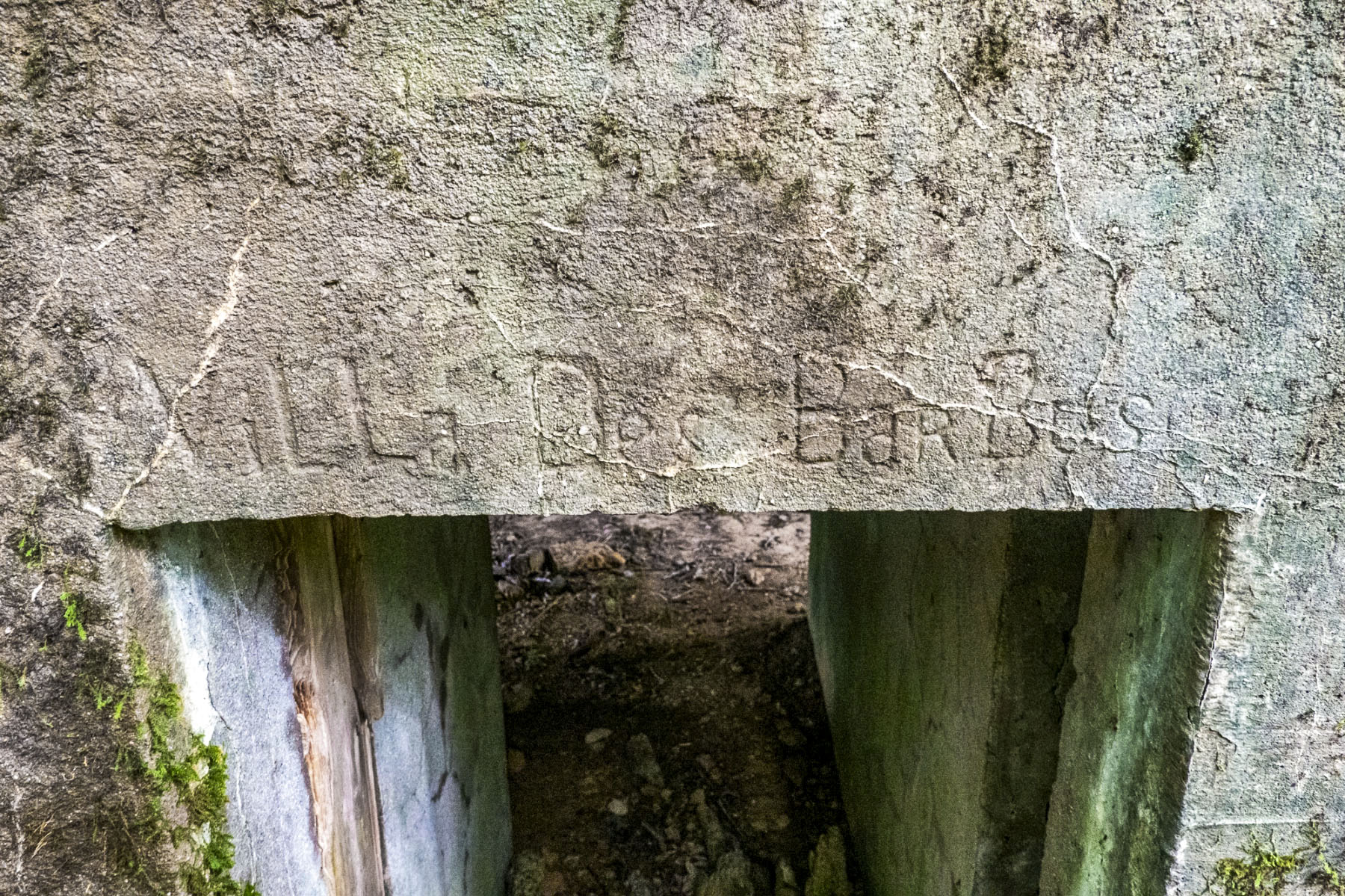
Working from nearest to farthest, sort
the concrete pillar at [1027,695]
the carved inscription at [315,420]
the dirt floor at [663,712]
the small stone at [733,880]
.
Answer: the carved inscription at [315,420]
the concrete pillar at [1027,695]
the small stone at [733,880]
the dirt floor at [663,712]

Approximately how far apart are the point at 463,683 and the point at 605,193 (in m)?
2.09

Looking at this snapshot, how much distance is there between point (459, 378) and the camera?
1054 mm

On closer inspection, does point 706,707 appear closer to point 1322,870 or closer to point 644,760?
point 644,760

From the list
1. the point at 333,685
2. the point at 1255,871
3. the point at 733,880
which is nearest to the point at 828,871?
the point at 733,880

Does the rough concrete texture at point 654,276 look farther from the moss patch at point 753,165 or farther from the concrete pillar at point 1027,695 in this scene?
the concrete pillar at point 1027,695

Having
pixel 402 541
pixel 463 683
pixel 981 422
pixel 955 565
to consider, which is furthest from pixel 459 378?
pixel 463 683

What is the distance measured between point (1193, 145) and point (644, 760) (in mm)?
3346

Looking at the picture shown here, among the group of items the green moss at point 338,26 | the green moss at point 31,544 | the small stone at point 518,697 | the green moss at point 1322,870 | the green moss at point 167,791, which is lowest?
the small stone at point 518,697

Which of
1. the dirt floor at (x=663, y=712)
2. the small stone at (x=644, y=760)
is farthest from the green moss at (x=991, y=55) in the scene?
the small stone at (x=644, y=760)

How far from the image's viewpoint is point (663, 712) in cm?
406

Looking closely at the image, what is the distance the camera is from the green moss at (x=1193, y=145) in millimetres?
950

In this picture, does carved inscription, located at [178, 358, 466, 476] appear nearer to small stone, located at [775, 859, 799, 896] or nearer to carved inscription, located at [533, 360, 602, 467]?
carved inscription, located at [533, 360, 602, 467]

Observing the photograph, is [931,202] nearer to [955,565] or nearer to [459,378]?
[459,378]

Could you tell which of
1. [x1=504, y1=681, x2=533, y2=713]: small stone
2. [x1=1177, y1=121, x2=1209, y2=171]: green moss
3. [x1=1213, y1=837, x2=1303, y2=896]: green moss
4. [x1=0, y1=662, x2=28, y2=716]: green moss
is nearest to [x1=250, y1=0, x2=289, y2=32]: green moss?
[x1=0, y1=662, x2=28, y2=716]: green moss
